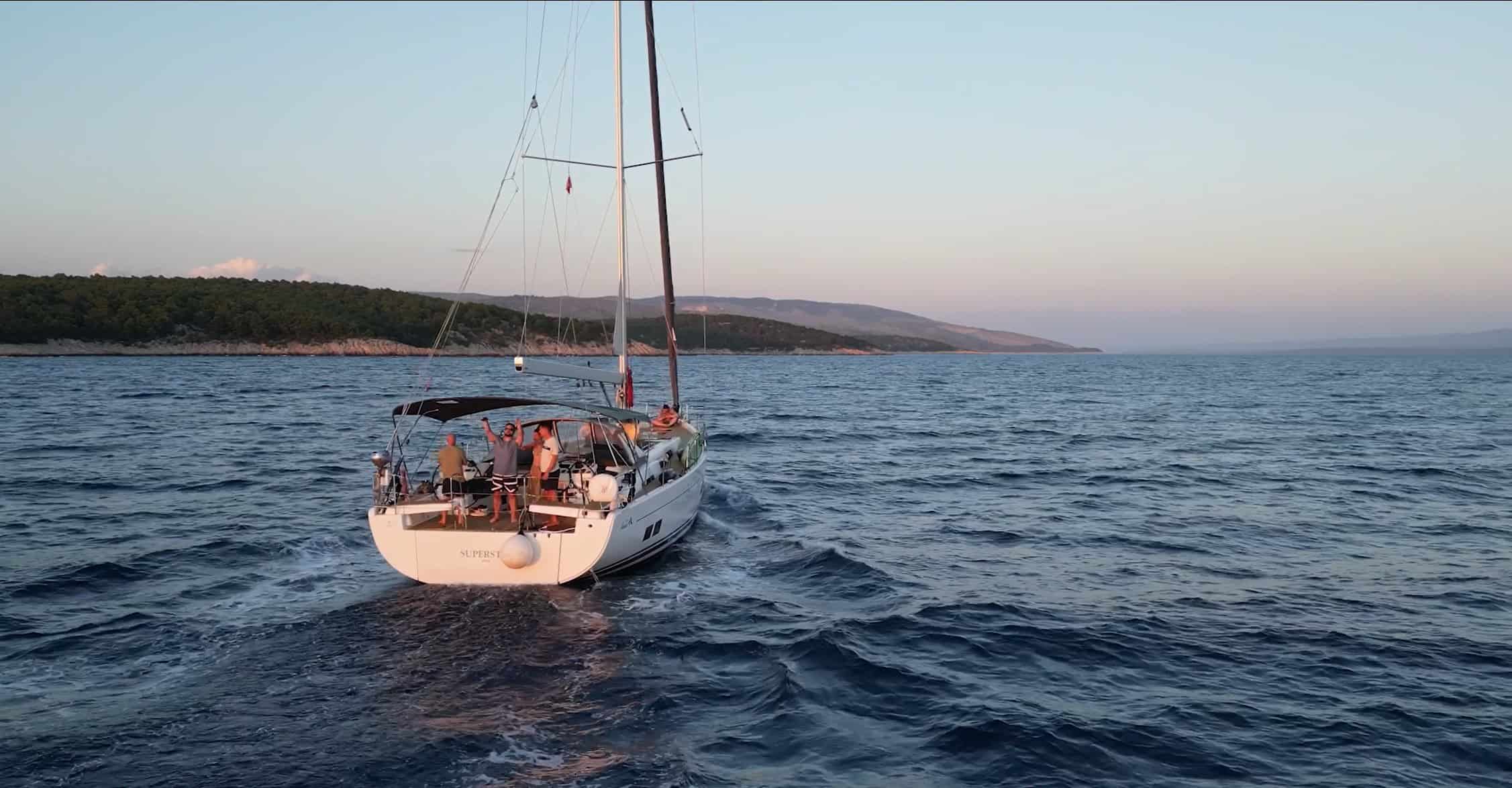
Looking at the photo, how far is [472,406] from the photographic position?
14211mm

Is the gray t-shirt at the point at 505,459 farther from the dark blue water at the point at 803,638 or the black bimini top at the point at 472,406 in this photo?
the dark blue water at the point at 803,638

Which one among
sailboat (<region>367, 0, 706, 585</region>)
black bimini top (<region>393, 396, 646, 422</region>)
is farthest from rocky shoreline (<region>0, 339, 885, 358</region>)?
black bimini top (<region>393, 396, 646, 422</region>)

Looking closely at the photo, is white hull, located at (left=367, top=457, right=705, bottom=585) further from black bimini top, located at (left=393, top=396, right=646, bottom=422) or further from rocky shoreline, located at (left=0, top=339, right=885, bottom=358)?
rocky shoreline, located at (left=0, top=339, right=885, bottom=358)

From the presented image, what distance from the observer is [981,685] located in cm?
1005

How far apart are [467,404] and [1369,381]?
94078 mm

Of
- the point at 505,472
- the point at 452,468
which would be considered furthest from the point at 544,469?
the point at 452,468

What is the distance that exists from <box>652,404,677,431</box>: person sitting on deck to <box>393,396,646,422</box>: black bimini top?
5.23 meters

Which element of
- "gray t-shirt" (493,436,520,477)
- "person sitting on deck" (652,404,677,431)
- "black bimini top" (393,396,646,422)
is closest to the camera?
"black bimini top" (393,396,646,422)

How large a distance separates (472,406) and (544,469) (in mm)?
1571

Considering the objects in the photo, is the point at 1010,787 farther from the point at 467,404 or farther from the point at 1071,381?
the point at 1071,381

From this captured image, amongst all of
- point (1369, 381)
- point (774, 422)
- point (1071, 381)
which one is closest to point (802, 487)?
point (774, 422)

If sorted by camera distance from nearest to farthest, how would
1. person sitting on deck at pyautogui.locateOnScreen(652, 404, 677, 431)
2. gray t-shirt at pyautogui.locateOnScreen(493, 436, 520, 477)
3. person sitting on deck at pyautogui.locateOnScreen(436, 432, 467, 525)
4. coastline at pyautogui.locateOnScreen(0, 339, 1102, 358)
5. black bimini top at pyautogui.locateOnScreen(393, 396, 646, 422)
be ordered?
person sitting on deck at pyautogui.locateOnScreen(436, 432, 467, 525), black bimini top at pyautogui.locateOnScreen(393, 396, 646, 422), gray t-shirt at pyautogui.locateOnScreen(493, 436, 520, 477), person sitting on deck at pyautogui.locateOnScreen(652, 404, 677, 431), coastline at pyautogui.locateOnScreen(0, 339, 1102, 358)

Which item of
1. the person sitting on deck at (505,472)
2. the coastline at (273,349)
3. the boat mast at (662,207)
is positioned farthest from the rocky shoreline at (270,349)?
the person sitting on deck at (505,472)

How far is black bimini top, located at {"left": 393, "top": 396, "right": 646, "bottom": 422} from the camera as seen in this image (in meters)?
13.4
